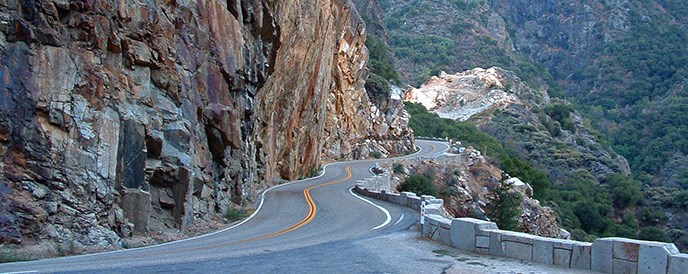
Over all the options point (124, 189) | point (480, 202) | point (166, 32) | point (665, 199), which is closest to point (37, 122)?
point (124, 189)

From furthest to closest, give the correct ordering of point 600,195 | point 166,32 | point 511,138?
point 511,138, point 600,195, point 166,32

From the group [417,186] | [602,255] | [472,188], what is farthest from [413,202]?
[472,188]

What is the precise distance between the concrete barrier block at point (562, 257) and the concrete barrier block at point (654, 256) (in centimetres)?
143

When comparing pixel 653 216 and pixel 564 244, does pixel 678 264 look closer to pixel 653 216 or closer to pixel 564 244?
pixel 564 244

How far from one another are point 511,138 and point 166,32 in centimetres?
7615

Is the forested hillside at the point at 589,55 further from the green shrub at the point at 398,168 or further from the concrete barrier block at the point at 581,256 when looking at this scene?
the concrete barrier block at the point at 581,256

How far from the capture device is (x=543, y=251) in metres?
11.3

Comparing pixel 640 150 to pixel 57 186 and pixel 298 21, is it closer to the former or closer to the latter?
pixel 298 21

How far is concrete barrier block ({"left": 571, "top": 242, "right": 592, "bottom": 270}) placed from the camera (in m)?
10.6

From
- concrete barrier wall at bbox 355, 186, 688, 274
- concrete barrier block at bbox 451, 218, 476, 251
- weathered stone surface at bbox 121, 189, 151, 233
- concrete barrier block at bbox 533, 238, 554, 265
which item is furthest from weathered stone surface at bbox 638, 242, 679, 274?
weathered stone surface at bbox 121, 189, 151, 233

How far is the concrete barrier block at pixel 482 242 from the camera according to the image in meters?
12.6

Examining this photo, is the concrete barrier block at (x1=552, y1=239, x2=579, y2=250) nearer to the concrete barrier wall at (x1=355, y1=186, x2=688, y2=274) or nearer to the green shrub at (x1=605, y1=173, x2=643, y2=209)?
the concrete barrier wall at (x1=355, y1=186, x2=688, y2=274)

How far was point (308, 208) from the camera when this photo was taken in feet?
86.5

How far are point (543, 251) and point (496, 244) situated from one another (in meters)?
1.23
